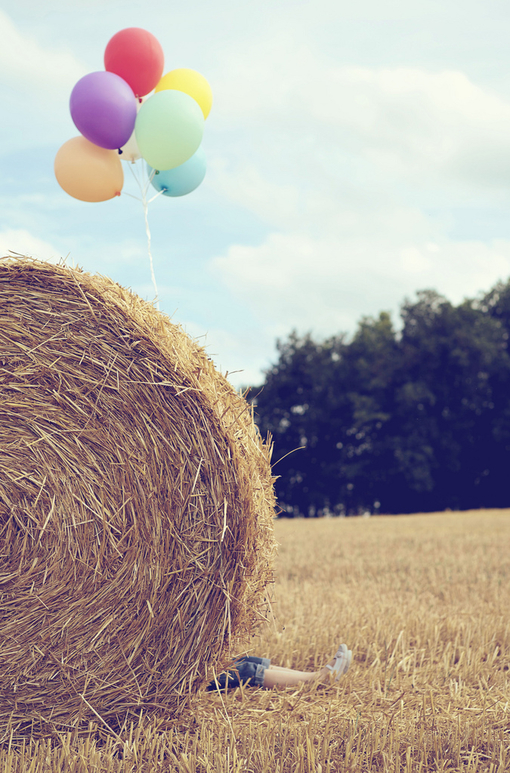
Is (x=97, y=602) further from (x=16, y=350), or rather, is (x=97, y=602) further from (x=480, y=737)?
(x=480, y=737)

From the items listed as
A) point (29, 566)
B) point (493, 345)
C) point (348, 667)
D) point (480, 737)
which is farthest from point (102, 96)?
point (493, 345)

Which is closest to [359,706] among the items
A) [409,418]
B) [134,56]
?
[134,56]

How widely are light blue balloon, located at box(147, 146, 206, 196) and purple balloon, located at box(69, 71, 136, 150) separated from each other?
0.46m

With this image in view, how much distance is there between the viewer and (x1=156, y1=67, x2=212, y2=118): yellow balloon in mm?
5016

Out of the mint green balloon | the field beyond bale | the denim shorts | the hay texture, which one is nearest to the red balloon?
the mint green balloon

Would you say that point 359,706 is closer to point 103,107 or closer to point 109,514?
point 109,514

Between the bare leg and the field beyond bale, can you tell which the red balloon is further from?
the bare leg

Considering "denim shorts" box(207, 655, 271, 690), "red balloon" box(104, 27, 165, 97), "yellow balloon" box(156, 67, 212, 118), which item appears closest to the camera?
"denim shorts" box(207, 655, 271, 690)

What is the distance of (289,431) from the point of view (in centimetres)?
3136

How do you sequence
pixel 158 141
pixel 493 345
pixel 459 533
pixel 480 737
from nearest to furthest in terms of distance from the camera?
pixel 480 737 < pixel 158 141 < pixel 459 533 < pixel 493 345

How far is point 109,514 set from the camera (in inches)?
110

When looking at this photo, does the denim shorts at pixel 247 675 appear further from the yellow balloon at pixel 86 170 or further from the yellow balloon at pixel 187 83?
the yellow balloon at pixel 187 83

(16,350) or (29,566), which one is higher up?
(16,350)

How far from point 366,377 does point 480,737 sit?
2815 cm
